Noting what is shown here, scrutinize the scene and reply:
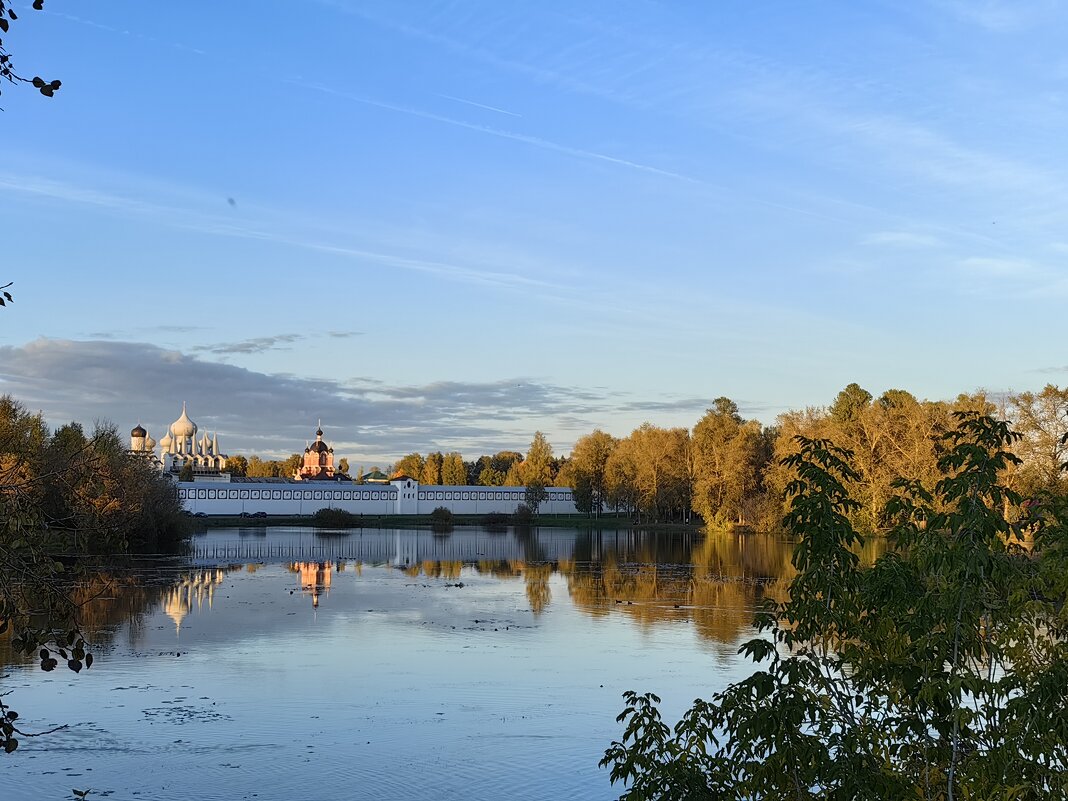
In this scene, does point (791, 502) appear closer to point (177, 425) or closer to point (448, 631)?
point (448, 631)

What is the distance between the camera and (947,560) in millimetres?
6070

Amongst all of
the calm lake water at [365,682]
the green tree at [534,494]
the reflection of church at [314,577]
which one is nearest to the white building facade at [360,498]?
the green tree at [534,494]

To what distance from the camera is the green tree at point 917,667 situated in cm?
578

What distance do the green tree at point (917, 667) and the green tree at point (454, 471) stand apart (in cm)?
11990

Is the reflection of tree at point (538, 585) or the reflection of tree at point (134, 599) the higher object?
the reflection of tree at point (134, 599)

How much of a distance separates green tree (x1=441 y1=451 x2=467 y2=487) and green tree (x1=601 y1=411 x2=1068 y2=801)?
393 ft

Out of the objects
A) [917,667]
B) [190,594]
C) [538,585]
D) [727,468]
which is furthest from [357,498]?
[917,667]

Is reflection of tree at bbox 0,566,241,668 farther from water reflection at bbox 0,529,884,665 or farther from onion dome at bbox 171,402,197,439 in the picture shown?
onion dome at bbox 171,402,197,439

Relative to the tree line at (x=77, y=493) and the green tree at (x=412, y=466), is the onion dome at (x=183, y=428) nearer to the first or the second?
the green tree at (x=412, y=466)

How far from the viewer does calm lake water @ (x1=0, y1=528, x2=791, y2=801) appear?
13.3 metres

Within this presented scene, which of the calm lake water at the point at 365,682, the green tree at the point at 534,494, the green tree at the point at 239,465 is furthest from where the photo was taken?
the green tree at the point at 239,465

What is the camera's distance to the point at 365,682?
19.1 metres

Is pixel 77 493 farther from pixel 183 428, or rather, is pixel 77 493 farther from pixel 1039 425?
pixel 183 428

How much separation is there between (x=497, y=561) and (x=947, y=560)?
150 ft
